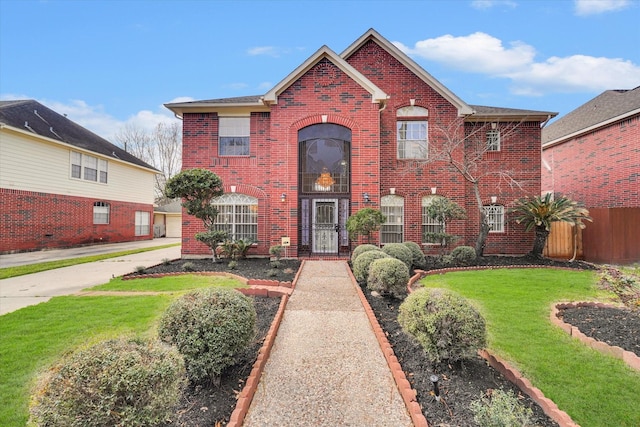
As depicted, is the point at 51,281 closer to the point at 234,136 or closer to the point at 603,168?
the point at 234,136

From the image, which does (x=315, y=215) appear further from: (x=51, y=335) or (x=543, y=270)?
(x=51, y=335)

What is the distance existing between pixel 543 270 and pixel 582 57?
2915cm

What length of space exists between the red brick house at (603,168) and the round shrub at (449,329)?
12.0 metres

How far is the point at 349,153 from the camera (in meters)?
Result: 12.4

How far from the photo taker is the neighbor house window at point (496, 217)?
534 inches

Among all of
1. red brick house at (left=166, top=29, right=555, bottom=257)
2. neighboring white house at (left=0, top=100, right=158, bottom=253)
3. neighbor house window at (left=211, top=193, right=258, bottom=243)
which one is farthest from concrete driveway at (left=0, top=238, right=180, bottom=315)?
neighbor house window at (left=211, top=193, right=258, bottom=243)

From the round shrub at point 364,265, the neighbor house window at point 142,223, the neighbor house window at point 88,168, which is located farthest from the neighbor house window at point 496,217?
the neighbor house window at point 142,223

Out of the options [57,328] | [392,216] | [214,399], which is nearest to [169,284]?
[57,328]

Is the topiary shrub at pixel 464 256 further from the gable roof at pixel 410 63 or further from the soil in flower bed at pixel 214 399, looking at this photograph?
the soil in flower bed at pixel 214 399

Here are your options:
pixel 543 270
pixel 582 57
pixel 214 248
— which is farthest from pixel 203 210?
pixel 582 57

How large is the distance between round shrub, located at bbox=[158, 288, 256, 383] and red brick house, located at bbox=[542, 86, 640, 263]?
14.3 metres

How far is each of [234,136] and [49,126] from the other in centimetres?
1351

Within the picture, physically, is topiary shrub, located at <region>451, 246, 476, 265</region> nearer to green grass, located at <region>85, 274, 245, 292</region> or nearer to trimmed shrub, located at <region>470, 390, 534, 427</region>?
green grass, located at <region>85, 274, 245, 292</region>

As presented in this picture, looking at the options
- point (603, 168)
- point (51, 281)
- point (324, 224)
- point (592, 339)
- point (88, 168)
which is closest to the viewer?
point (592, 339)
